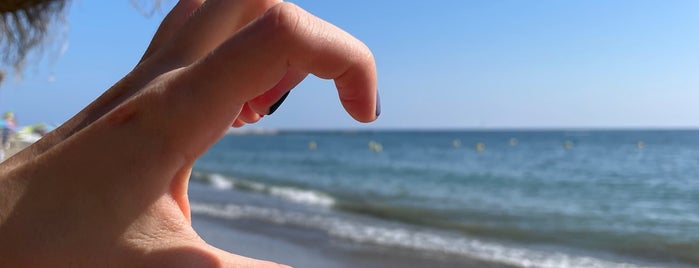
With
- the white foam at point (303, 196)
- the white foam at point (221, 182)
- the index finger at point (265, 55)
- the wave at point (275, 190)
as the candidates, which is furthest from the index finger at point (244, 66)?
the white foam at point (221, 182)

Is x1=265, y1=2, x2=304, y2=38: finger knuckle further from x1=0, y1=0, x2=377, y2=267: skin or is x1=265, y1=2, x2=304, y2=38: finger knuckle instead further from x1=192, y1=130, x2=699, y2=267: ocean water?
x1=192, y1=130, x2=699, y2=267: ocean water

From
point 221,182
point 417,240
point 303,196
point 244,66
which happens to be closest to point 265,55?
point 244,66

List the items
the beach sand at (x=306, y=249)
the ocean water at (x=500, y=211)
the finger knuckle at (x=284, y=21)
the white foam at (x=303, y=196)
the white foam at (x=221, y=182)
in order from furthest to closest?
the white foam at (x=221, y=182)
the white foam at (x=303, y=196)
the ocean water at (x=500, y=211)
the beach sand at (x=306, y=249)
the finger knuckle at (x=284, y=21)

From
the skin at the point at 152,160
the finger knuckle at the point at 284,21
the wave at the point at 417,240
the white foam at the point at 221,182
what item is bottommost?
the skin at the point at 152,160

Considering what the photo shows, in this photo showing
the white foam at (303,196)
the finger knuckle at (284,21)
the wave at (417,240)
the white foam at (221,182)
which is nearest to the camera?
the finger knuckle at (284,21)

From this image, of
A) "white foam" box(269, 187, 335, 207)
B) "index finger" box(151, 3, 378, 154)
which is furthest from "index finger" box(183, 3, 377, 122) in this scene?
"white foam" box(269, 187, 335, 207)

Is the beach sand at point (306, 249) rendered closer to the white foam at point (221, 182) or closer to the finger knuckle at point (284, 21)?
the finger knuckle at point (284, 21)

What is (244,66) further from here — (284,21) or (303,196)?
(303,196)
